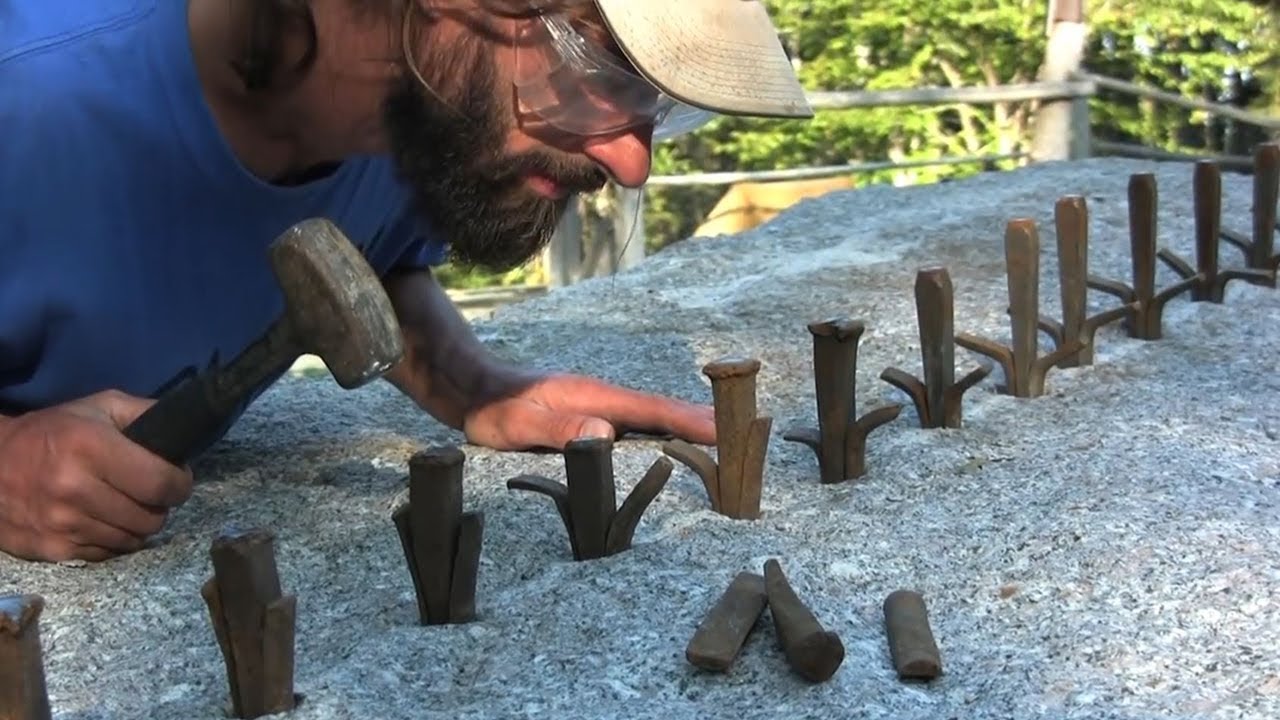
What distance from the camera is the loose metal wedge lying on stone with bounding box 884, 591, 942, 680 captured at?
1.30 metres

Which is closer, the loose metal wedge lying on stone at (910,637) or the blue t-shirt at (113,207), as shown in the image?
the loose metal wedge lying on stone at (910,637)

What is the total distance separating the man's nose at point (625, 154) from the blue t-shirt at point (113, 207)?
0.38 meters

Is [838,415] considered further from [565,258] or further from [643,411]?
[565,258]

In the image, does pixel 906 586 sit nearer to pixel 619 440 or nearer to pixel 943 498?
pixel 943 498

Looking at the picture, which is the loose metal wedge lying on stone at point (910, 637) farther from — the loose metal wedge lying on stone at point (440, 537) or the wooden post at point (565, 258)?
the wooden post at point (565, 258)

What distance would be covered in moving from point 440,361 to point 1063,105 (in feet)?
16.7

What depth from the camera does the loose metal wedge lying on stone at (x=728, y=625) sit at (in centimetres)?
131

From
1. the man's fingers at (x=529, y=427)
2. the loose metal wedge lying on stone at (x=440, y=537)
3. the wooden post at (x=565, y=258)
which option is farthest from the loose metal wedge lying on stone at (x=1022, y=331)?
the wooden post at (x=565, y=258)

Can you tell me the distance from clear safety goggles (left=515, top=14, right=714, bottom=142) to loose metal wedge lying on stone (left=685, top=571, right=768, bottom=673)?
0.52 metres

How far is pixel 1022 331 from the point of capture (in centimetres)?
224

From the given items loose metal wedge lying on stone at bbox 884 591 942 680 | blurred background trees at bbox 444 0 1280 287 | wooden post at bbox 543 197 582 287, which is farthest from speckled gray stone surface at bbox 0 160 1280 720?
blurred background trees at bbox 444 0 1280 287

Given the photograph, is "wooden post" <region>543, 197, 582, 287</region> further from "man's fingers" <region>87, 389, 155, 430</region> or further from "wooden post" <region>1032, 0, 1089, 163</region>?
"man's fingers" <region>87, 389, 155, 430</region>

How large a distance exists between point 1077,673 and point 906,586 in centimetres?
26

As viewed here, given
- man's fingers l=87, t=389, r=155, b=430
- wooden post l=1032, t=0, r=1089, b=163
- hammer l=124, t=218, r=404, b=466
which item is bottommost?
wooden post l=1032, t=0, r=1089, b=163
